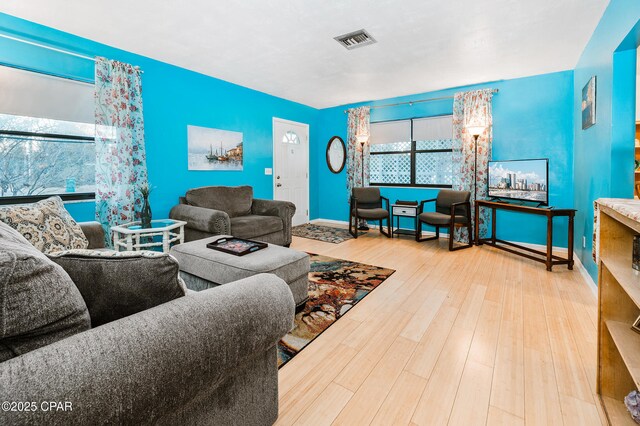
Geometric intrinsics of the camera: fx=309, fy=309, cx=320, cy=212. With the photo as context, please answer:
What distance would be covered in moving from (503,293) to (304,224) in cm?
410

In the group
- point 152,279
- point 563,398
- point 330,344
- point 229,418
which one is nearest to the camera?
point 152,279

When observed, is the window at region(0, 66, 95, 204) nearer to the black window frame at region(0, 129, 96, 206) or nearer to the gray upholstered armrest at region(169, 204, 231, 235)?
the black window frame at region(0, 129, 96, 206)

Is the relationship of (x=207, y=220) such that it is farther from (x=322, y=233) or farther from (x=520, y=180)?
(x=520, y=180)

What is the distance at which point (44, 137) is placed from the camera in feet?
10.00

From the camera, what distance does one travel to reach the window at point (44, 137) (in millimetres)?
2818

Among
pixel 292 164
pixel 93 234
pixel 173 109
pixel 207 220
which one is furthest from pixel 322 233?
pixel 93 234

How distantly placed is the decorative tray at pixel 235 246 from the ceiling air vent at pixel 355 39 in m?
2.23

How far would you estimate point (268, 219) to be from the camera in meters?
4.06

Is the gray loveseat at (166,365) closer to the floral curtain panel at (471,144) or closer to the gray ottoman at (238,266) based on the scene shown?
the gray ottoman at (238,266)

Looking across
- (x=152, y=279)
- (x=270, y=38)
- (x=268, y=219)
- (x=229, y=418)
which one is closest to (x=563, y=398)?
(x=229, y=418)

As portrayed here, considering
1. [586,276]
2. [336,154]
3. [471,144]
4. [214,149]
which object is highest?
[336,154]

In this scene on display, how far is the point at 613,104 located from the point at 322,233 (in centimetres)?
399

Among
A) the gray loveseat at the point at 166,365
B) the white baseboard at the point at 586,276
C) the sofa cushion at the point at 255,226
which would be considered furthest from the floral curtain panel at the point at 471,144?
the gray loveseat at the point at 166,365

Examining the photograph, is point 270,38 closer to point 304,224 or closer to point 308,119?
point 308,119
